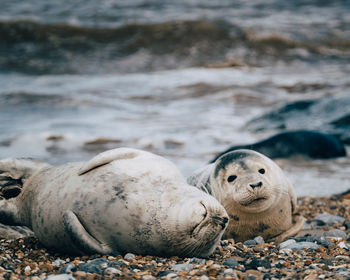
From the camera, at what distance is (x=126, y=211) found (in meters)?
3.13

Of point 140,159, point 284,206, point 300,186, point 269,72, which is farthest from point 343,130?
point 269,72

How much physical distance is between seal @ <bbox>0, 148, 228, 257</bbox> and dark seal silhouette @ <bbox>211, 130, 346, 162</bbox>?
4.88 meters

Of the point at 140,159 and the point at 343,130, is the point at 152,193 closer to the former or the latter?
the point at 140,159

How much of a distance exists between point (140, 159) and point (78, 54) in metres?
17.9

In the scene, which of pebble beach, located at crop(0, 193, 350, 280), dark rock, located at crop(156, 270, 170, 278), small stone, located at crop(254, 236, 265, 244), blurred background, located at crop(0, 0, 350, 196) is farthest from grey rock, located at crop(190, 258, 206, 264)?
blurred background, located at crop(0, 0, 350, 196)

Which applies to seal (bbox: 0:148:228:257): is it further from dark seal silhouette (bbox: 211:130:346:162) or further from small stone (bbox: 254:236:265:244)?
dark seal silhouette (bbox: 211:130:346:162)

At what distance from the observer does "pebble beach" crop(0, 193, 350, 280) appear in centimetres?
275

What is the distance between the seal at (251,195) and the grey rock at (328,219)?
30.5 inches

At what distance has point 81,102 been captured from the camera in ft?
45.1

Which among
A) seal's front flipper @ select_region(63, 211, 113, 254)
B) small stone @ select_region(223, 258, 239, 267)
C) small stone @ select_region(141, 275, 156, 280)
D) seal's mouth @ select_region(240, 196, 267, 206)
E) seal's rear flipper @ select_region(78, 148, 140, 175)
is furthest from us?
seal's mouth @ select_region(240, 196, 267, 206)

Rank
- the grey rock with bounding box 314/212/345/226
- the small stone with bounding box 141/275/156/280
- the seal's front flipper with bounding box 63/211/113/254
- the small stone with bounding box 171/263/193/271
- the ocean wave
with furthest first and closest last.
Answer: the ocean wave, the grey rock with bounding box 314/212/345/226, the seal's front flipper with bounding box 63/211/113/254, the small stone with bounding box 171/263/193/271, the small stone with bounding box 141/275/156/280

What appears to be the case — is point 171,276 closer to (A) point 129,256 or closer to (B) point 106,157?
(A) point 129,256

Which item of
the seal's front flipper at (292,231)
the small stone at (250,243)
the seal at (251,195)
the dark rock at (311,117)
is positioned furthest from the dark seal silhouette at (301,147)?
the small stone at (250,243)

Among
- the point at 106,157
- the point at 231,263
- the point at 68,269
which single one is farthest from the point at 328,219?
the point at 68,269
